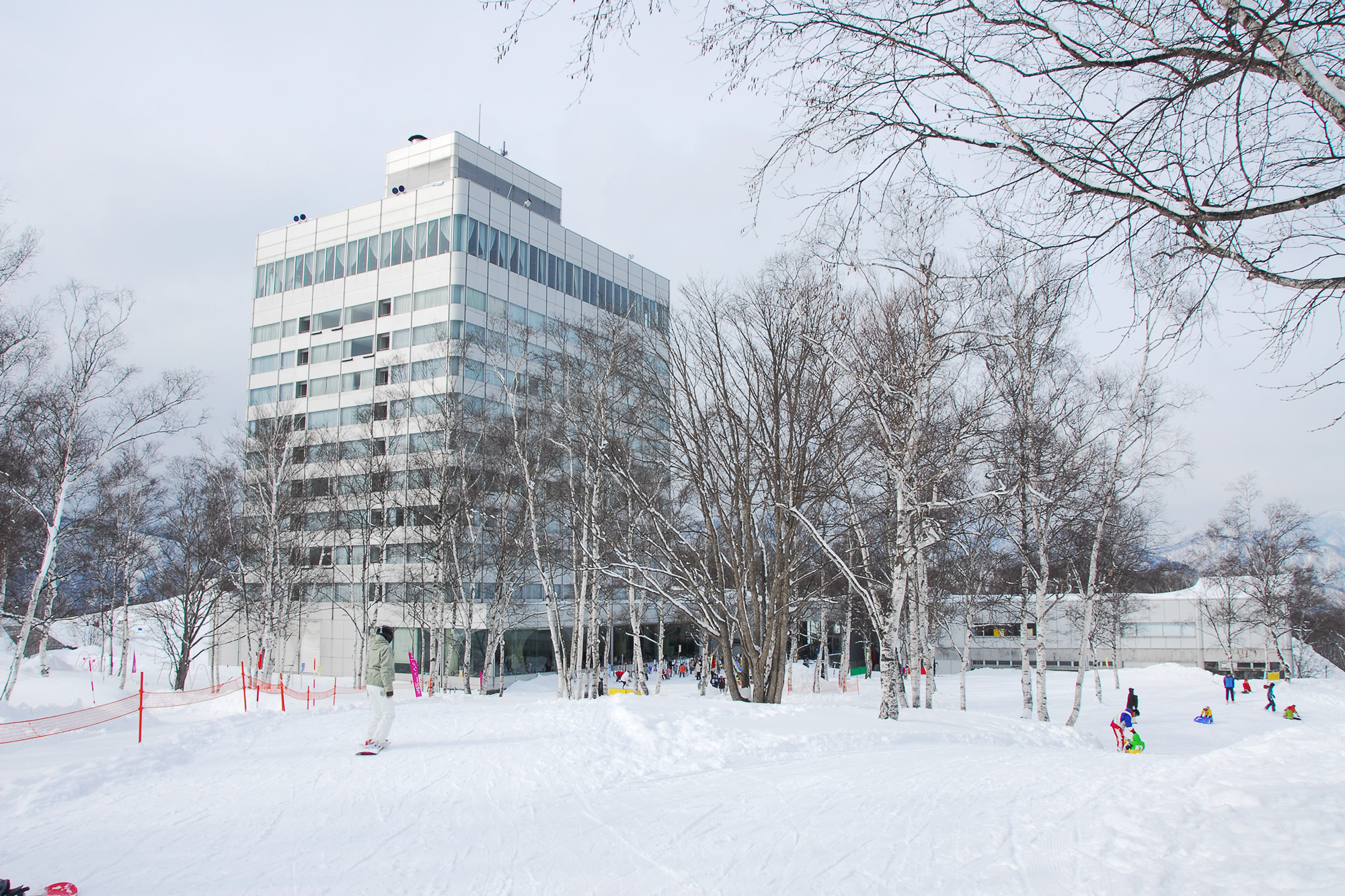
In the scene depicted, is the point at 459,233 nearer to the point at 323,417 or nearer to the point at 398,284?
the point at 398,284

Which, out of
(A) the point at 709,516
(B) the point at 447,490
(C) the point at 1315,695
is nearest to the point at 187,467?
(B) the point at 447,490

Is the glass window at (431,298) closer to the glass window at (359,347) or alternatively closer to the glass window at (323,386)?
the glass window at (359,347)

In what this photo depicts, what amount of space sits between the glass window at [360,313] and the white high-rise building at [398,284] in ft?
0.25

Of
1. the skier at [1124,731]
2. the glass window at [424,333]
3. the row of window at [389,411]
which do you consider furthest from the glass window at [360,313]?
the skier at [1124,731]

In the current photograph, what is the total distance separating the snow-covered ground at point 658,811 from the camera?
538 centimetres

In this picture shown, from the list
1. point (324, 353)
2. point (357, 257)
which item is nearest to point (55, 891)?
point (324, 353)

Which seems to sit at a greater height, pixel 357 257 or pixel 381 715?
pixel 357 257

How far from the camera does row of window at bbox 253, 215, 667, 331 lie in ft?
141

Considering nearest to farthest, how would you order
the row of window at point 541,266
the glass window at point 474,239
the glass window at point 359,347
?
the glass window at point 474,239, the row of window at point 541,266, the glass window at point 359,347

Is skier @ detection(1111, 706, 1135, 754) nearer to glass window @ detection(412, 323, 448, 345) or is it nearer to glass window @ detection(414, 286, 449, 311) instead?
glass window @ detection(412, 323, 448, 345)

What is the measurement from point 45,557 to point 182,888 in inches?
670

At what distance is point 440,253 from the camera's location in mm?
42750

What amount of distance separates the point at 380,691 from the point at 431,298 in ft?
116

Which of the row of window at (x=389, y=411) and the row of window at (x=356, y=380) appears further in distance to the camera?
the row of window at (x=356, y=380)
